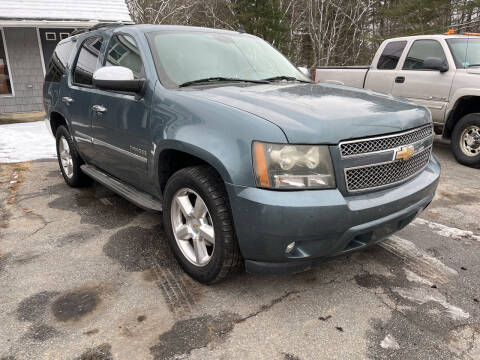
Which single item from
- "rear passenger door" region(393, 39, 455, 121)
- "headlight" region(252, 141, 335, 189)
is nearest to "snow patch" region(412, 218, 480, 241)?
"headlight" region(252, 141, 335, 189)

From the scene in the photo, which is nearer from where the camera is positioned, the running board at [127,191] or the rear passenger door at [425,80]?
the running board at [127,191]

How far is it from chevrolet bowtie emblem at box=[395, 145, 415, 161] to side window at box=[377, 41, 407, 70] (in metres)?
5.22

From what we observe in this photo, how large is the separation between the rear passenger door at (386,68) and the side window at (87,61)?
5135 millimetres

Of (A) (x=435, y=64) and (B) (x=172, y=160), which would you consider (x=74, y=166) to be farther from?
(A) (x=435, y=64)

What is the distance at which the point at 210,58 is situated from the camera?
328cm

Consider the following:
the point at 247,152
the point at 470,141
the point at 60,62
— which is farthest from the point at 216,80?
the point at 470,141

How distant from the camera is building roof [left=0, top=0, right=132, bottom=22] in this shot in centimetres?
1095

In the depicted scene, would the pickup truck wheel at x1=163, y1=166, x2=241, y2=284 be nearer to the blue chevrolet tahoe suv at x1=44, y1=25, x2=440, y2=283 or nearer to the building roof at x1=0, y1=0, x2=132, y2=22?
the blue chevrolet tahoe suv at x1=44, y1=25, x2=440, y2=283

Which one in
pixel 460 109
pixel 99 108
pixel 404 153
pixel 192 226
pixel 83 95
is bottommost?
pixel 192 226

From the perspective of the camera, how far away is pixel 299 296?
2.64 m

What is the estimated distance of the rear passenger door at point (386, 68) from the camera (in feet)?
23.1

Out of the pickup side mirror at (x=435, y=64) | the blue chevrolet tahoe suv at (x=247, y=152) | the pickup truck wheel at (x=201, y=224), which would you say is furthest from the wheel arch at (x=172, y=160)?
the pickup side mirror at (x=435, y=64)

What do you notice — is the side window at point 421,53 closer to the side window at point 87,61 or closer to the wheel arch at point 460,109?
the wheel arch at point 460,109

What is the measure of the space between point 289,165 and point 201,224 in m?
0.83
